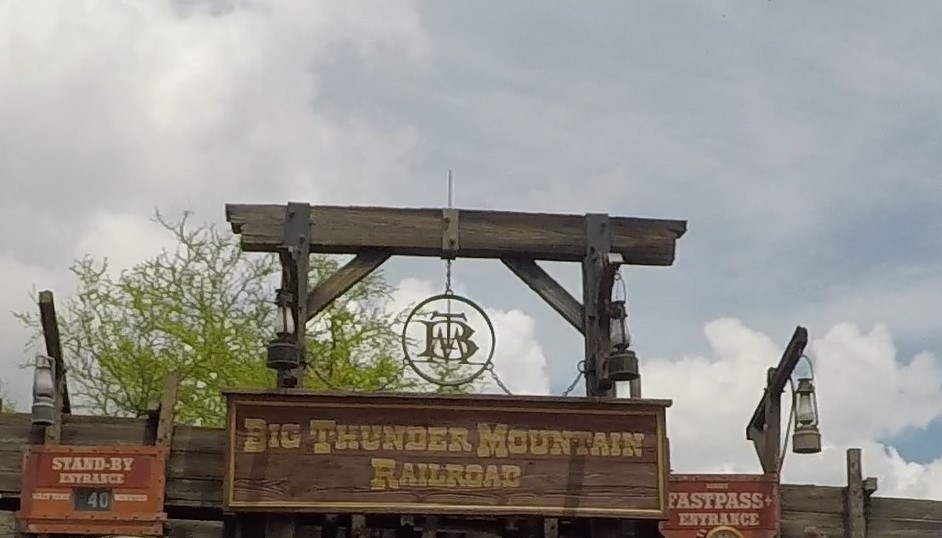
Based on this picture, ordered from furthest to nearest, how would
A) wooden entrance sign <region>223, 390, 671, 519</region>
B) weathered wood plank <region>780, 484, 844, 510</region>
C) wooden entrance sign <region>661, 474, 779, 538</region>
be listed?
1. weathered wood plank <region>780, 484, 844, 510</region>
2. wooden entrance sign <region>661, 474, 779, 538</region>
3. wooden entrance sign <region>223, 390, 671, 519</region>

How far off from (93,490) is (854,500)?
694cm

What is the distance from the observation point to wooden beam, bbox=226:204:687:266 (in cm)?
1146

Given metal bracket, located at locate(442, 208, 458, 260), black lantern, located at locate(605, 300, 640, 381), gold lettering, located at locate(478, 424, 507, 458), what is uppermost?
metal bracket, located at locate(442, 208, 458, 260)

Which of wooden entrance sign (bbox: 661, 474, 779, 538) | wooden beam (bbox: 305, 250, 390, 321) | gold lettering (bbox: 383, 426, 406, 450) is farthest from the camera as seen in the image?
wooden entrance sign (bbox: 661, 474, 779, 538)

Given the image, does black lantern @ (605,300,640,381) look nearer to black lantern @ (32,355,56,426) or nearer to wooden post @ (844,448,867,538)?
wooden post @ (844,448,867,538)

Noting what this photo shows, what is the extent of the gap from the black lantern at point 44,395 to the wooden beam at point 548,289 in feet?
13.8

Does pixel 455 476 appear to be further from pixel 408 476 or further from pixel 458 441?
pixel 408 476

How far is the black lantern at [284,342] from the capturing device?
10.9 metres

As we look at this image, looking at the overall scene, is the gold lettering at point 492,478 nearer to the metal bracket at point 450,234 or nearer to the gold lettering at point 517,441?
the gold lettering at point 517,441

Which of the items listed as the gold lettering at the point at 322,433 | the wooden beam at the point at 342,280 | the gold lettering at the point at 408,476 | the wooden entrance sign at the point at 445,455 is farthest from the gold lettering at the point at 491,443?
the wooden beam at the point at 342,280

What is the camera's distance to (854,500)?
11.8 m

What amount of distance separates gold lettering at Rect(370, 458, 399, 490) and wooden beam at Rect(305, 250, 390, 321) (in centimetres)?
150

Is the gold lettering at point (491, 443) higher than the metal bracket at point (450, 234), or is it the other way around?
the metal bracket at point (450, 234)

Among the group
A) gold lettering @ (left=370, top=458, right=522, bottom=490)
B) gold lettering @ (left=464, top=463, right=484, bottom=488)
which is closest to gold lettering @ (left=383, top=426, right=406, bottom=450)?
gold lettering @ (left=370, top=458, right=522, bottom=490)
